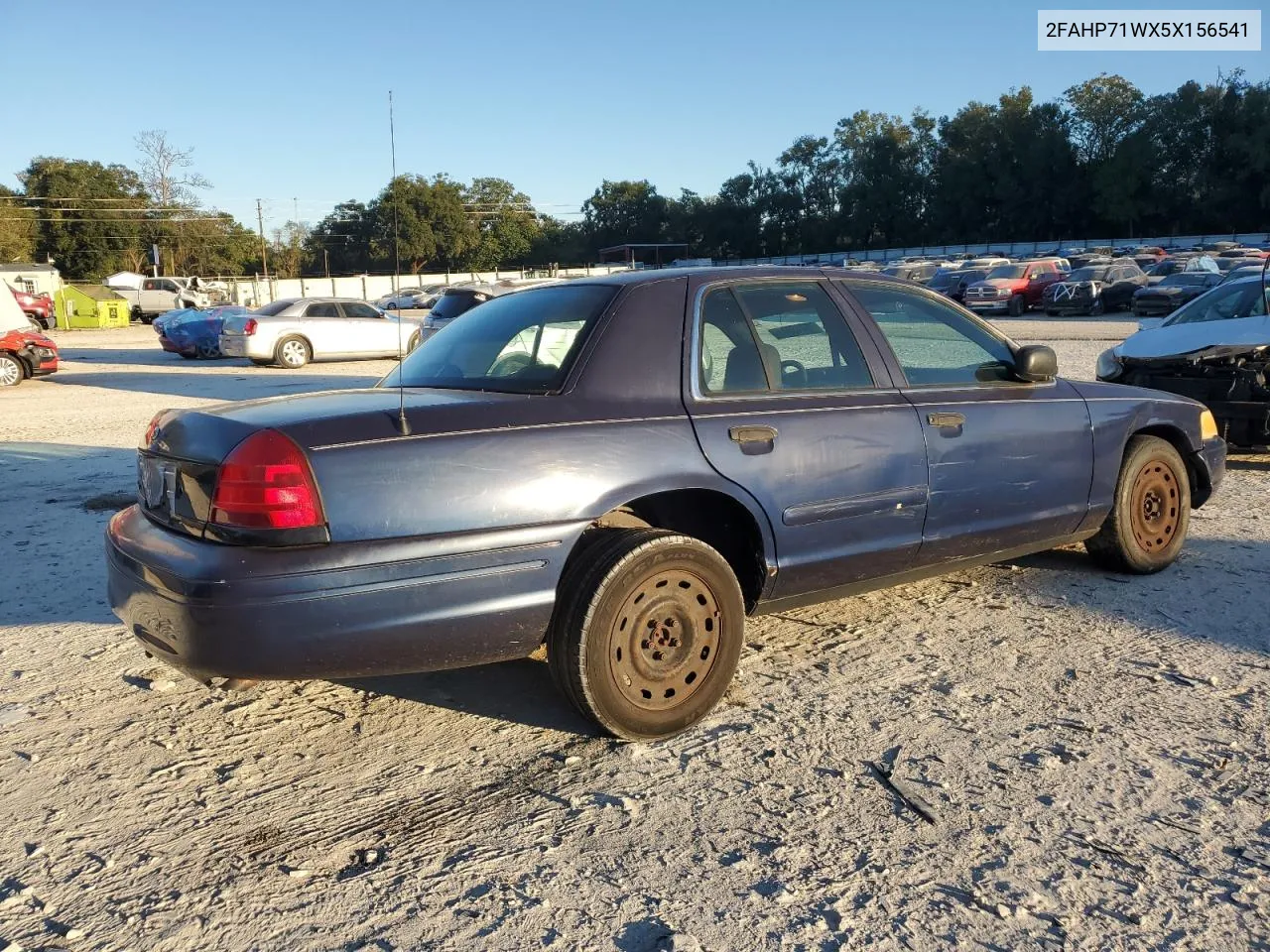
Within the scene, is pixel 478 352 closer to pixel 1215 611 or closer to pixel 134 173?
pixel 1215 611

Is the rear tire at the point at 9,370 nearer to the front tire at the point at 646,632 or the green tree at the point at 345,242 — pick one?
the front tire at the point at 646,632

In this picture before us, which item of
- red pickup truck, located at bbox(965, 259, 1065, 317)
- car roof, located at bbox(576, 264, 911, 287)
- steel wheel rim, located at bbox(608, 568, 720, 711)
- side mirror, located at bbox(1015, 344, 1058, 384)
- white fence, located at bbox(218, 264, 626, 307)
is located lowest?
steel wheel rim, located at bbox(608, 568, 720, 711)

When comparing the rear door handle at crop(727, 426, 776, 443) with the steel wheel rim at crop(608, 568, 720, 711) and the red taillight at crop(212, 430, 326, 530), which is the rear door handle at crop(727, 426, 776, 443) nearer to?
the steel wheel rim at crop(608, 568, 720, 711)

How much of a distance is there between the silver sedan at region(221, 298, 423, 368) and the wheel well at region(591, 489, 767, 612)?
15975 mm

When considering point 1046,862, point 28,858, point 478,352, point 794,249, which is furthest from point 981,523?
point 794,249

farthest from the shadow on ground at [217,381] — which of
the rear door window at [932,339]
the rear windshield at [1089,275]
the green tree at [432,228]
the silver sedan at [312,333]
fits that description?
the green tree at [432,228]

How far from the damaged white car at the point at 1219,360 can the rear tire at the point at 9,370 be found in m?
16.8

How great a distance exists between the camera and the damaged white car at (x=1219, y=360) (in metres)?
7.80

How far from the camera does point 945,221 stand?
96.9 meters

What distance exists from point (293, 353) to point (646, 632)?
17936mm

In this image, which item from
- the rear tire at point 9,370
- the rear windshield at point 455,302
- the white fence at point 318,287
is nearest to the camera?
the rear windshield at point 455,302

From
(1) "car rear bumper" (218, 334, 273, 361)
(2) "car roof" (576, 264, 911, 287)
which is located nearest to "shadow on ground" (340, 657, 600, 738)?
(2) "car roof" (576, 264, 911, 287)

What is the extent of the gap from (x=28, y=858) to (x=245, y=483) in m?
1.16

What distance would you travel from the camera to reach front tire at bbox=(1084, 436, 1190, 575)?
5062 millimetres
